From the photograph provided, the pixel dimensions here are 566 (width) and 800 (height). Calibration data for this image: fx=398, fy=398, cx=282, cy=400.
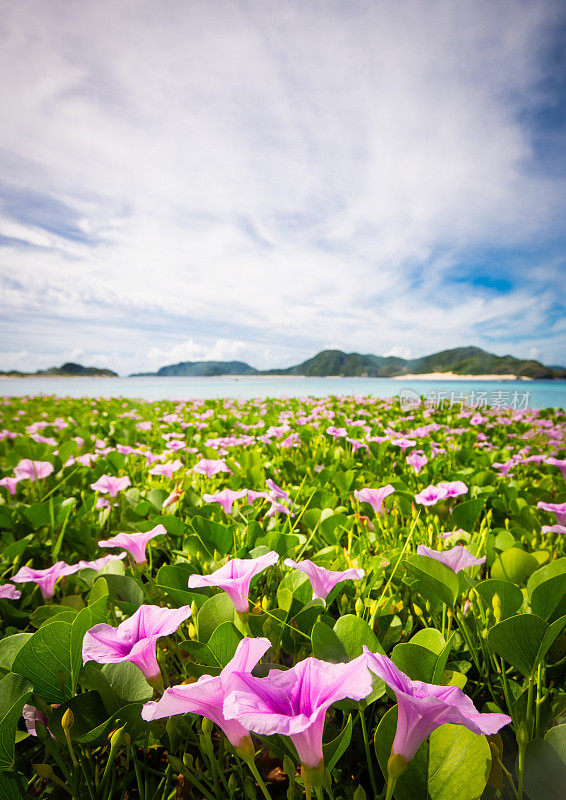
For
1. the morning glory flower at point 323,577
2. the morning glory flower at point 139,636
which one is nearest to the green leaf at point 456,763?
the morning glory flower at point 323,577

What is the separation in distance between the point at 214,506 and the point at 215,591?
0.73 metres

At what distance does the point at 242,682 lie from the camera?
0.59 m

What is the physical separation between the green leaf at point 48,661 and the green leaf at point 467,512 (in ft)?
4.75

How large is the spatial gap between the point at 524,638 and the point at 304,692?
0.53 m

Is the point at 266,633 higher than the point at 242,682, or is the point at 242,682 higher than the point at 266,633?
the point at 242,682

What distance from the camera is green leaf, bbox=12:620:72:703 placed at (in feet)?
2.69

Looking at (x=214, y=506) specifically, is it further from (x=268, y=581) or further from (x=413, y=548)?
(x=413, y=548)

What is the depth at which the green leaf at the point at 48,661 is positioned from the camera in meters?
0.82

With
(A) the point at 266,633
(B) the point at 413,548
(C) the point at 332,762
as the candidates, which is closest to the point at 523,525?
(B) the point at 413,548

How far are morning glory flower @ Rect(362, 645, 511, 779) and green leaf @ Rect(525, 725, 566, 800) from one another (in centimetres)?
20

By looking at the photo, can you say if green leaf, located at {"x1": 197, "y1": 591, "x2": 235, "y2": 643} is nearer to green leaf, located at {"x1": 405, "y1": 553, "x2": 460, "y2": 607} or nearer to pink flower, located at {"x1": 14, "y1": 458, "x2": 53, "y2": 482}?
green leaf, located at {"x1": 405, "y1": 553, "x2": 460, "y2": 607}

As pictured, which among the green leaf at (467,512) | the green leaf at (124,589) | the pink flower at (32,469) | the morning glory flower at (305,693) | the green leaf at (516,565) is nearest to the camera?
the morning glory flower at (305,693)

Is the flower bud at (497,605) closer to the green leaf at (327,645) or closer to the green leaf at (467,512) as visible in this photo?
the green leaf at (327,645)

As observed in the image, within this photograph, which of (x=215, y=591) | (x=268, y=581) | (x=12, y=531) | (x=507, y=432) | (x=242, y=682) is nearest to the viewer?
(x=242, y=682)
